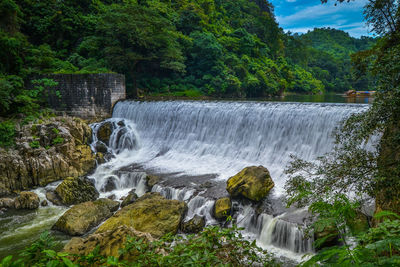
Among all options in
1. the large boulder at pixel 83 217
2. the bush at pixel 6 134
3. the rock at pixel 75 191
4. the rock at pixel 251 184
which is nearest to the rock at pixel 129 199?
the large boulder at pixel 83 217

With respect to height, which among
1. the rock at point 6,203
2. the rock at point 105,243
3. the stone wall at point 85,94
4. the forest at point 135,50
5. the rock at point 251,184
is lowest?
the rock at point 6,203

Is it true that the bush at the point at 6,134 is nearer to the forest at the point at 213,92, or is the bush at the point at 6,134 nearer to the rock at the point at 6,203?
the forest at the point at 213,92

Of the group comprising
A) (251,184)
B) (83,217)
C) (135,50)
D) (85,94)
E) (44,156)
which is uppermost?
(135,50)

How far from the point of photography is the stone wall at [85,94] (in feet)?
51.4

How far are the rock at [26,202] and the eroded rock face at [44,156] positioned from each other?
1.44 meters

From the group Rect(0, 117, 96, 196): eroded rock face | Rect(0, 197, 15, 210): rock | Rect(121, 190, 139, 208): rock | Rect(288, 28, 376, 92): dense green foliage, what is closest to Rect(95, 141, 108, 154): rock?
Rect(0, 117, 96, 196): eroded rock face

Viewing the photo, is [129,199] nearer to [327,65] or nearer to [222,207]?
[222,207]

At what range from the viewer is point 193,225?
7281 millimetres

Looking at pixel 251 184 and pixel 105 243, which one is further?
pixel 251 184

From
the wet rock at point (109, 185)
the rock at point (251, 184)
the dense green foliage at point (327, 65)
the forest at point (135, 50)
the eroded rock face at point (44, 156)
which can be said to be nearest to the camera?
the rock at point (251, 184)

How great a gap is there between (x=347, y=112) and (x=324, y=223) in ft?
32.1

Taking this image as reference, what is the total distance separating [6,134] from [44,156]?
1.90 metres

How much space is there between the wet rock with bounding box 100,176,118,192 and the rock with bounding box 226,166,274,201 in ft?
17.7

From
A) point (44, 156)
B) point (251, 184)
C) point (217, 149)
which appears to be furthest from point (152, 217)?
point (44, 156)
